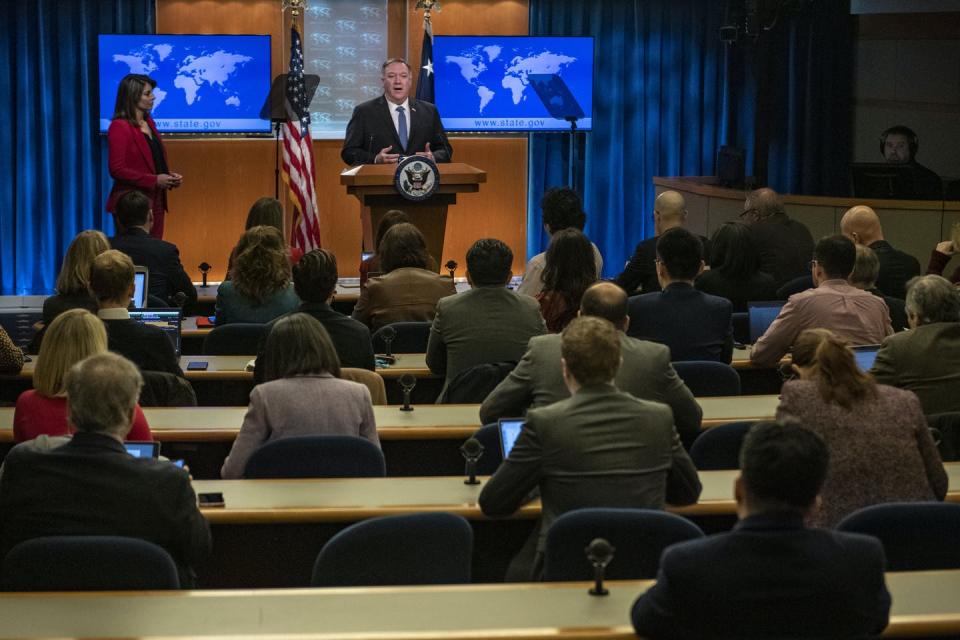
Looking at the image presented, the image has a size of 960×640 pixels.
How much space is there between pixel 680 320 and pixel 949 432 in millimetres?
1273

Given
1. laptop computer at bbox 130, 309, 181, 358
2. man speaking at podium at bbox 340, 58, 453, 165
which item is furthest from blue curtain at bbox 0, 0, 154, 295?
laptop computer at bbox 130, 309, 181, 358

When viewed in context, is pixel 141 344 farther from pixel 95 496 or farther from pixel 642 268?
pixel 642 268

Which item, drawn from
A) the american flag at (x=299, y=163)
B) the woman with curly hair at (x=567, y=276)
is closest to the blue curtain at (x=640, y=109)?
the american flag at (x=299, y=163)

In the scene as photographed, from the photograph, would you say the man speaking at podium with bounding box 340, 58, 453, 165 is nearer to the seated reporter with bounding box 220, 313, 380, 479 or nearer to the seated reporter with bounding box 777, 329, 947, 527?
the seated reporter with bounding box 220, 313, 380, 479

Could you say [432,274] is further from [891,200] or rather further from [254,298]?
[891,200]

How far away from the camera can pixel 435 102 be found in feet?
38.0

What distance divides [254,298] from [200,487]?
97.8 inches

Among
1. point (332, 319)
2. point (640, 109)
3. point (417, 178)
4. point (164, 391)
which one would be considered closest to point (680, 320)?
point (332, 319)

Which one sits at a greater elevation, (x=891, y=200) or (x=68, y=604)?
(x=891, y=200)

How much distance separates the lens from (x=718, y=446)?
14.9ft

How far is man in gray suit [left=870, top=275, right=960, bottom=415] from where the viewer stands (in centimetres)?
497

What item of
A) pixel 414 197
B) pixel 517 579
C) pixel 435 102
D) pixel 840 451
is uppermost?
pixel 435 102

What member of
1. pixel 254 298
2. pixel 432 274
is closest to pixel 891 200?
pixel 432 274

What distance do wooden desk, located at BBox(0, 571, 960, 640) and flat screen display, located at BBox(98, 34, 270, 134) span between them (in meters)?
8.51
